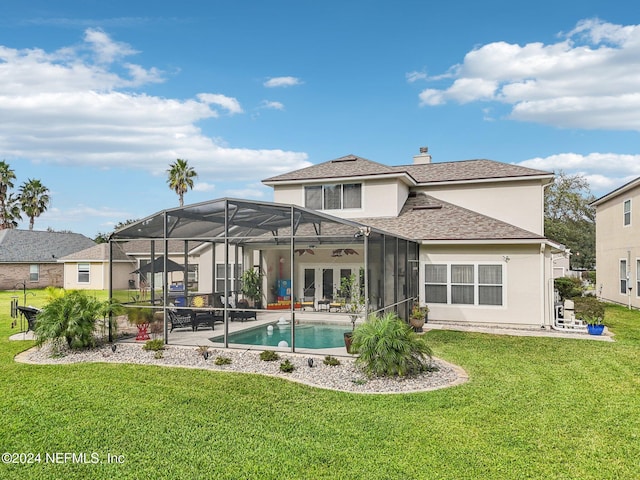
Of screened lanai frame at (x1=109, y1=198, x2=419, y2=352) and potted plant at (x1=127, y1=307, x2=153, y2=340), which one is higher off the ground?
screened lanai frame at (x1=109, y1=198, x2=419, y2=352)

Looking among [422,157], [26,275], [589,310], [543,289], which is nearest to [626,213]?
[589,310]

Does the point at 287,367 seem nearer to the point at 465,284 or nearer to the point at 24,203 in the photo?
Result: the point at 465,284

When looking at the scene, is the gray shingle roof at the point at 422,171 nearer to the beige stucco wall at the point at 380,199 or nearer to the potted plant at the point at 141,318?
the beige stucco wall at the point at 380,199

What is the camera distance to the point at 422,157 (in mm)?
23281

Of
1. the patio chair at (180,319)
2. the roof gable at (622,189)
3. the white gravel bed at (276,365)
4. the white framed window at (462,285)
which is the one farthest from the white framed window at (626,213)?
the patio chair at (180,319)

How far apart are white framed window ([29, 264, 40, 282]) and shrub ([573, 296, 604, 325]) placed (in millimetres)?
37229

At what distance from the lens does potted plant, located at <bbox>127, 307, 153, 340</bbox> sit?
40.9ft

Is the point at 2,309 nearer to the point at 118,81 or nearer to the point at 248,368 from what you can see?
the point at 118,81

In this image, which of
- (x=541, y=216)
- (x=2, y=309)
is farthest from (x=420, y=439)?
(x=2, y=309)

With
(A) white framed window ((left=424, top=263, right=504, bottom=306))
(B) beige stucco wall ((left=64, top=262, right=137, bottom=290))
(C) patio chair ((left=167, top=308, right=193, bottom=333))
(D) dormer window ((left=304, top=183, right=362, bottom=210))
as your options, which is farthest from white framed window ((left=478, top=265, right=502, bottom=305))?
(B) beige stucco wall ((left=64, top=262, right=137, bottom=290))

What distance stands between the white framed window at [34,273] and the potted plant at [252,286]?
25225mm

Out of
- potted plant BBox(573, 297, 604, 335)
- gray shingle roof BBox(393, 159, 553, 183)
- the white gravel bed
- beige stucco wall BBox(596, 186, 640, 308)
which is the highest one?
gray shingle roof BBox(393, 159, 553, 183)

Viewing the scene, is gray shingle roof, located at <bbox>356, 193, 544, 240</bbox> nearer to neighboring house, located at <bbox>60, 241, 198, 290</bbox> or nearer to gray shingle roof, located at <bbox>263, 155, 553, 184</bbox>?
gray shingle roof, located at <bbox>263, 155, 553, 184</bbox>

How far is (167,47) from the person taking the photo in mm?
17016
